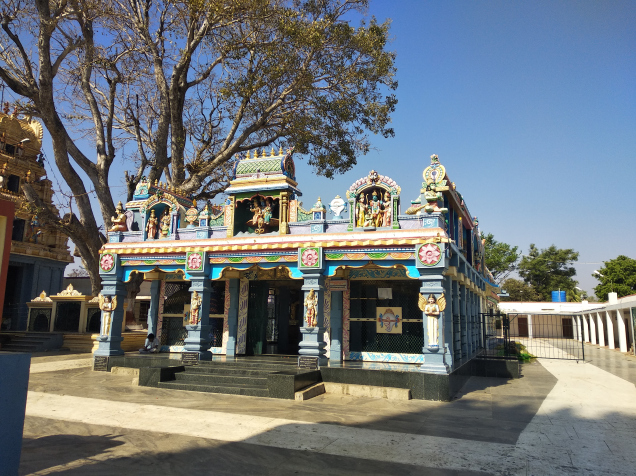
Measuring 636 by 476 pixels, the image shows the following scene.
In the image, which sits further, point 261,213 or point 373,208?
point 261,213

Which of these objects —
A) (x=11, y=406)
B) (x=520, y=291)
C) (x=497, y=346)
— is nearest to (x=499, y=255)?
(x=520, y=291)

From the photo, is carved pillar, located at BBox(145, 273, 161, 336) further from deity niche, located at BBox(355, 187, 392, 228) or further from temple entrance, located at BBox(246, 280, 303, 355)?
deity niche, located at BBox(355, 187, 392, 228)

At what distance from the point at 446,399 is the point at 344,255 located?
3892mm

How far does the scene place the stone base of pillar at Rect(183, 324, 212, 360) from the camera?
1220 centimetres

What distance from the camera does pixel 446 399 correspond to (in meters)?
9.75

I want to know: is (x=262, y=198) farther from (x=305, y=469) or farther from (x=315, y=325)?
(x=305, y=469)

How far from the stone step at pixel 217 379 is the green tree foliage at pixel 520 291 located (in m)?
42.0

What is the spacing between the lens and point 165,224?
1367 cm

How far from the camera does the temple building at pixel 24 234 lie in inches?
972

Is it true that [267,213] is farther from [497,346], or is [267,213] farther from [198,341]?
[497,346]

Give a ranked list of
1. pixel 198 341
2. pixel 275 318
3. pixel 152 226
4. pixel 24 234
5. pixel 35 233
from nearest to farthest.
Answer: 1. pixel 198 341
2. pixel 152 226
3. pixel 275 318
4. pixel 24 234
5. pixel 35 233

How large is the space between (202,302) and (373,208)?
5178mm

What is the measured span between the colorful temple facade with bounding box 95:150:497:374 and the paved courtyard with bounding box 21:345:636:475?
2.01 m

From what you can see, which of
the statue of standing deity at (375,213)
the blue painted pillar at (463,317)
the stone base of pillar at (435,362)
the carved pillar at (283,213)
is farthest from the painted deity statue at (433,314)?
the blue painted pillar at (463,317)
